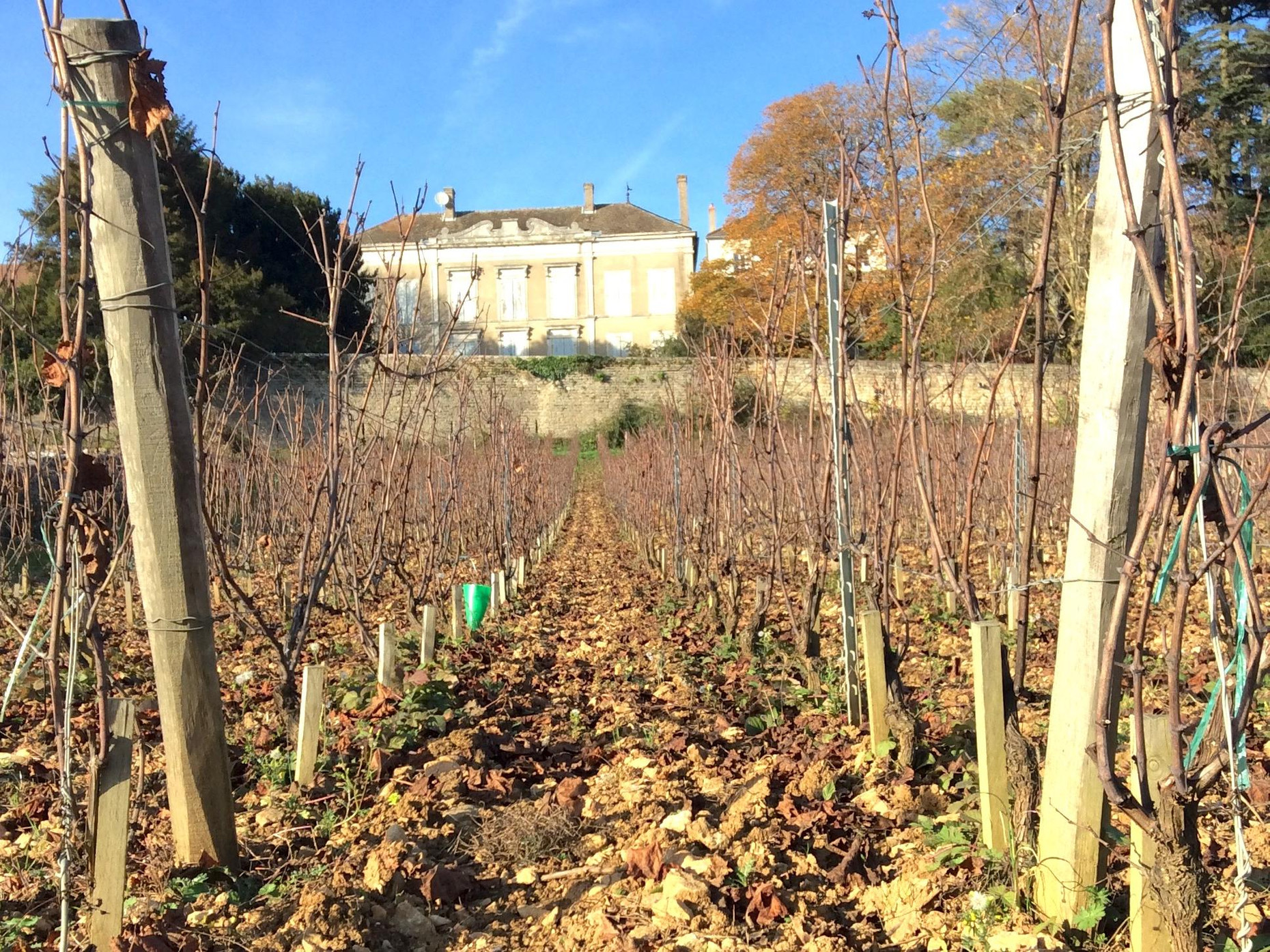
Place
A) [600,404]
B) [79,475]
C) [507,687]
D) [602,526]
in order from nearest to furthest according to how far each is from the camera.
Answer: [79,475] → [507,687] → [602,526] → [600,404]

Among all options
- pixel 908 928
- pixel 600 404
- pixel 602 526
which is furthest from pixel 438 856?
pixel 600 404

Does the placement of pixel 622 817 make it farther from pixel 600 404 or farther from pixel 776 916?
pixel 600 404

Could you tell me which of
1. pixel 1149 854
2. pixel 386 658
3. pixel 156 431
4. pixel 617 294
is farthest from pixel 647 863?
pixel 617 294

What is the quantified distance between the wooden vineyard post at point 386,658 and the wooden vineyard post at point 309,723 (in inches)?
35.4

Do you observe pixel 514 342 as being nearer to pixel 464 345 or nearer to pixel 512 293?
pixel 512 293

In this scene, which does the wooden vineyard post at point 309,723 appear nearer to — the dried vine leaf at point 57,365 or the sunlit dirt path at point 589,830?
the sunlit dirt path at point 589,830

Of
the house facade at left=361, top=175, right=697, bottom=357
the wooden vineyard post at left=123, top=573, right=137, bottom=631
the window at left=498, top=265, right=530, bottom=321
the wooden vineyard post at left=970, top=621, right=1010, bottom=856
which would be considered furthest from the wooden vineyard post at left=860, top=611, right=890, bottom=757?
the window at left=498, top=265, right=530, bottom=321

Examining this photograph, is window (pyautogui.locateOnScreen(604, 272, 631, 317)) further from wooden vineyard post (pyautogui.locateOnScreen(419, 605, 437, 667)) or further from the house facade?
wooden vineyard post (pyautogui.locateOnScreen(419, 605, 437, 667))

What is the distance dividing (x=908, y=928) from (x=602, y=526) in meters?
14.8

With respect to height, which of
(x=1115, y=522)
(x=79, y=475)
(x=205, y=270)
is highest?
(x=205, y=270)

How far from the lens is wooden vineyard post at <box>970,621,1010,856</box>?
6.98ft

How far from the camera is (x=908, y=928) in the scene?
1.98 meters

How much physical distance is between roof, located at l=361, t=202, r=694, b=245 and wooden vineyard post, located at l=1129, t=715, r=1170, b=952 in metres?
38.3

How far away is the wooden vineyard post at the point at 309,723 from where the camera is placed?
114 inches
